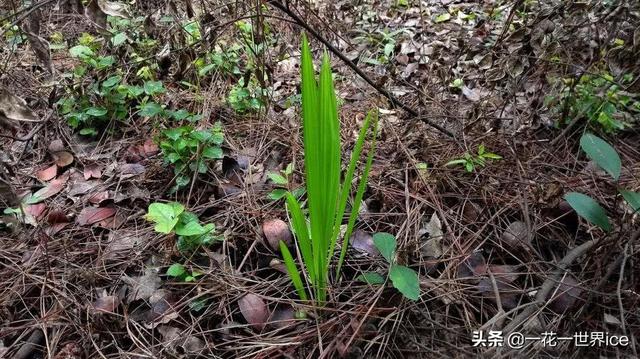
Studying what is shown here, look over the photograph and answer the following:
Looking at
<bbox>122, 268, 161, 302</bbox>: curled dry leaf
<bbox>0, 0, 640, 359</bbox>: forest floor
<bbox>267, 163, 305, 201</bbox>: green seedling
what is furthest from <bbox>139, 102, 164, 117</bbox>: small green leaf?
<bbox>122, 268, 161, 302</bbox>: curled dry leaf

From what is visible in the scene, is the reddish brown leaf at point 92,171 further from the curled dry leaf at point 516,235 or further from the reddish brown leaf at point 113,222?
the curled dry leaf at point 516,235

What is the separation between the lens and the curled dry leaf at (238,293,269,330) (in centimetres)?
102

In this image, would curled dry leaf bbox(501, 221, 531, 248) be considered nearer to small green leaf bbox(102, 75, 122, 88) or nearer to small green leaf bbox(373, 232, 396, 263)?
small green leaf bbox(373, 232, 396, 263)

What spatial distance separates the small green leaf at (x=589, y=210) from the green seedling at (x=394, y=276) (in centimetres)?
38

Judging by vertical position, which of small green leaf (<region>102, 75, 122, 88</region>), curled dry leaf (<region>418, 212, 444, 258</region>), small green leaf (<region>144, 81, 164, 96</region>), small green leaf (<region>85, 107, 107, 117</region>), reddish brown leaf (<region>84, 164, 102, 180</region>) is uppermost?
small green leaf (<region>102, 75, 122, 88</region>)

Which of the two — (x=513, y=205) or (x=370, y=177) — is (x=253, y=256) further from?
(x=513, y=205)

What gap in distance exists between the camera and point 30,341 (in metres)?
1.04

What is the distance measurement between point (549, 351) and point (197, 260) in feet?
2.71

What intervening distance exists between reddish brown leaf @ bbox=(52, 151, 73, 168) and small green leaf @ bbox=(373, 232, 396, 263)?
3.79 ft

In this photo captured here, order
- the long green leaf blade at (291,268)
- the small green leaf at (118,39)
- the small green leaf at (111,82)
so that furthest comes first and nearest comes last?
the small green leaf at (118,39) < the small green leaf at (111,82) < the long green leaf blade at (291,268)

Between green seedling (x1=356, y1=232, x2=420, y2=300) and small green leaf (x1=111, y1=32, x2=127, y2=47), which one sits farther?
small green leaf (x1=111, y1=32, x2=127, y2=47)

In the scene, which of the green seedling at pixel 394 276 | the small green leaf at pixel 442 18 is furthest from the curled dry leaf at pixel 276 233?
the small green leaf at pixel 442 18

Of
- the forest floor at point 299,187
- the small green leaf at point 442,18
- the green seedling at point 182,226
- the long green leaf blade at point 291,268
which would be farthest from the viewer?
the small green leaf at point 442,18

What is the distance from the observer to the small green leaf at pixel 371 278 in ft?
3.33
